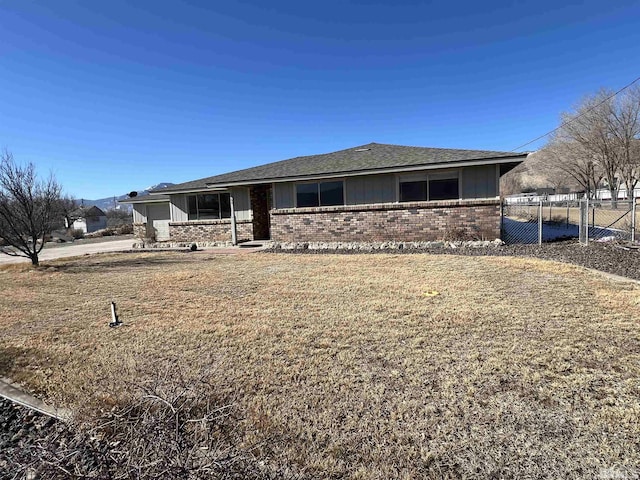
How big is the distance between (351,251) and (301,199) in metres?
3.28

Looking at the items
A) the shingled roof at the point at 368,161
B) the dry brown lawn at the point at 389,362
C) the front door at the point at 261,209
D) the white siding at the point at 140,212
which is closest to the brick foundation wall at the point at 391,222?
the shingled roof at the point at 368,161

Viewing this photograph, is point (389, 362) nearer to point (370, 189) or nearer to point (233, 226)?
point (370, 189)

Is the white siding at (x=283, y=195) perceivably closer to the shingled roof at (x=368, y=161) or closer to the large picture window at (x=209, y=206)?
the shingled roof at (x=368, y=161)

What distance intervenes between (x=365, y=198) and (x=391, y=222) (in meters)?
1.36

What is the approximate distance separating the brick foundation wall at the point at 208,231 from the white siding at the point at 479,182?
30.2 feet

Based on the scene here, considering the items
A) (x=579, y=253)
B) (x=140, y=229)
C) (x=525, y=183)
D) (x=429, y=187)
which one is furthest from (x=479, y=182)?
(x=525, y=183)

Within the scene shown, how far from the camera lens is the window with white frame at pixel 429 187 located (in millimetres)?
11961

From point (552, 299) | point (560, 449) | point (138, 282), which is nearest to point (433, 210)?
point (552, 299)

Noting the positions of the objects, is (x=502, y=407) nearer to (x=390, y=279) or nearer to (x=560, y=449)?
(x=560, y=449)

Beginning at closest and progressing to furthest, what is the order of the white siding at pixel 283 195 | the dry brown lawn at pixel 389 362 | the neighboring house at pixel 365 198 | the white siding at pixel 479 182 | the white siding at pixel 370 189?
the dry brown lawn at pixel 389 362, the white siding at pixel 479 182, the neighboring house at pixel 365 198, the white siding at pixel 370 189, the white siding at pixel 283 195

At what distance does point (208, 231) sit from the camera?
16609 millimetres

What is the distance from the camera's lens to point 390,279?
7.26m

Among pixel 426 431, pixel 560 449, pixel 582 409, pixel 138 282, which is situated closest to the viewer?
pixel 560 449

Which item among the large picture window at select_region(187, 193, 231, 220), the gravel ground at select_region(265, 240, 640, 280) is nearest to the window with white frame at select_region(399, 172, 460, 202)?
the gravel ground at select_region(265, 240, 640, 280)
